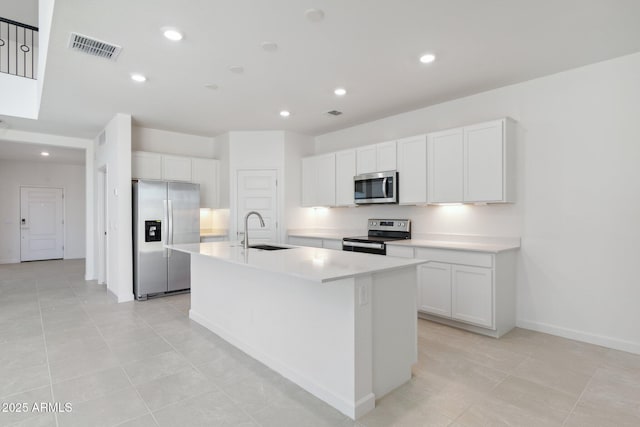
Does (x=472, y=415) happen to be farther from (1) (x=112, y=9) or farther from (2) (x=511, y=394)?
(1) (x=112, y=9)

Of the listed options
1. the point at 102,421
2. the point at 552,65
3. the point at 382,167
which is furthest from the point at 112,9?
the point at 552,65

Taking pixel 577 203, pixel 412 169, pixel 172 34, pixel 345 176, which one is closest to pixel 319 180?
pixel 345 176

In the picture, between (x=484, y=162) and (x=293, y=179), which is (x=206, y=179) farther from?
(x=484, y=162)

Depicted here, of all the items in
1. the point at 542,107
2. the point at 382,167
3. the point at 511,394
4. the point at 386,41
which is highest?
the point at 386,41

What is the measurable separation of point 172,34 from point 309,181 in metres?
3.48

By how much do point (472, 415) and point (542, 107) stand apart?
10.3 ft

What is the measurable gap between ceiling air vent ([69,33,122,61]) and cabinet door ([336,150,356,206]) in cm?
319

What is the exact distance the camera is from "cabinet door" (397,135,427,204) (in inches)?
166

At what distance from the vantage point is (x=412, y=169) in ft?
14.2

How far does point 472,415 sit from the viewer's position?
83.0 inches

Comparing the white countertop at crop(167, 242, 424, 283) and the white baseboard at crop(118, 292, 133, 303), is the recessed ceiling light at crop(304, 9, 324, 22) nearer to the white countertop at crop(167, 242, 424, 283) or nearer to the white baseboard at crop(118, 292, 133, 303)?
the white countertop at crop(167, 242, 424, 283)

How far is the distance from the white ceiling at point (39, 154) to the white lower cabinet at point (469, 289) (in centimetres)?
697

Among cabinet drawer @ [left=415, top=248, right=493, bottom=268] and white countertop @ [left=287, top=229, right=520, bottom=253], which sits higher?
white countertop @ [left=287, top=229, right=520, bottom=253]

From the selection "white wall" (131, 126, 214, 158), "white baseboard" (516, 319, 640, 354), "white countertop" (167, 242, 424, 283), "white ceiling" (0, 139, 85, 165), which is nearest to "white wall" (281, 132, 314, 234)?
"white wall" (131, 126, 214, 158)
